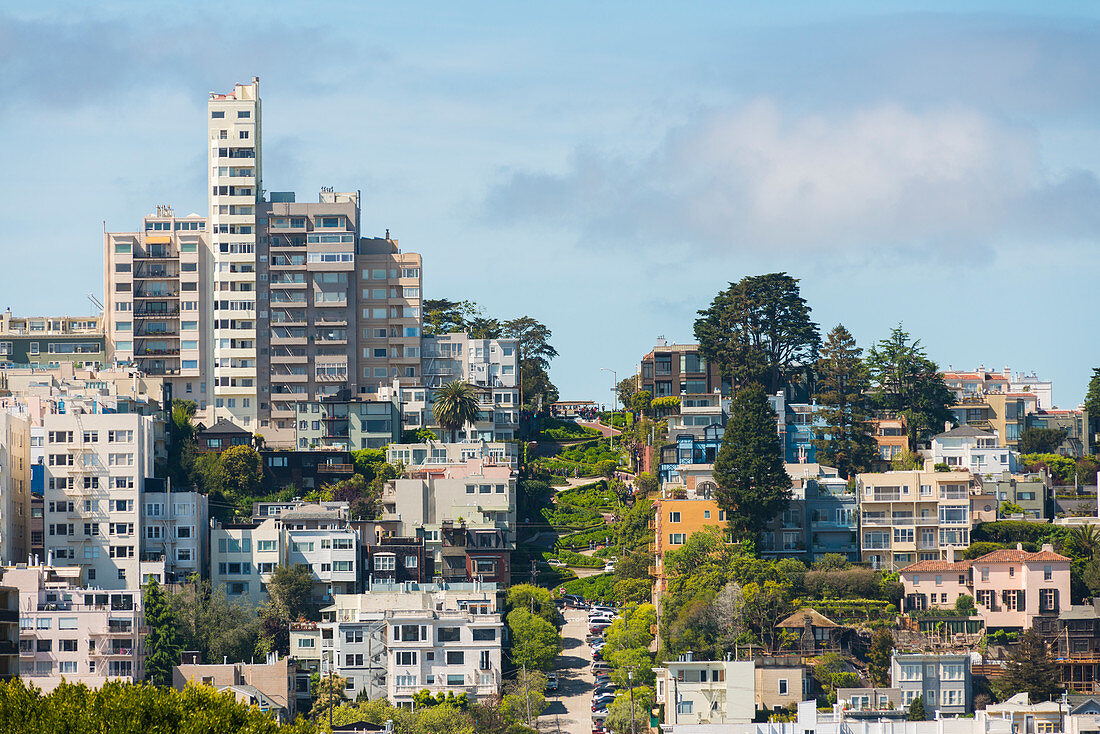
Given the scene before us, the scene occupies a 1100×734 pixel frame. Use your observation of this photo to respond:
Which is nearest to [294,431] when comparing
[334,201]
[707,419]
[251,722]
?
[334,201]

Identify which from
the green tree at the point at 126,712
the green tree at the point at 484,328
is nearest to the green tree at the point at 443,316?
the green tree at the point at 484,328

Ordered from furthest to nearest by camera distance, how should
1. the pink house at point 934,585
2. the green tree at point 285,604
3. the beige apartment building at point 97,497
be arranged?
1. the beige apartment building at point 97,497
2. the green tree at point 285,604
3. the pink house at point 934,585

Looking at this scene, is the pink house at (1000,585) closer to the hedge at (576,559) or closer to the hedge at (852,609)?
the hedge at (852,609)

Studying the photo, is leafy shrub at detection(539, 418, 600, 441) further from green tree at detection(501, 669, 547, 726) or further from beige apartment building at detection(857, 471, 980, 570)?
green tree at detection(501, 669, 547, 726)

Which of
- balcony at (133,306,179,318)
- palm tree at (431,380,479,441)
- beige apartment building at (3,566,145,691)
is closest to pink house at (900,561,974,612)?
palm tree at (431,380,479,441)

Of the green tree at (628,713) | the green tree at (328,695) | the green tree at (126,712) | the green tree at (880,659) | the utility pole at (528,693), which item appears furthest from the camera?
the green tree at (328,695)

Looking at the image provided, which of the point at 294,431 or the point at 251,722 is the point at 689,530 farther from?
the point at 251,722
